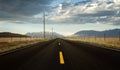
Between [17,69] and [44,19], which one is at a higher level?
[44,19]

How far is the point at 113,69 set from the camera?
21.4ft

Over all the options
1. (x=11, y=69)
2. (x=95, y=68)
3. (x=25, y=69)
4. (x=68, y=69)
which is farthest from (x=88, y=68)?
(x=11, y=69)

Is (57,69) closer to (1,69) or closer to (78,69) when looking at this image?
(78,69)

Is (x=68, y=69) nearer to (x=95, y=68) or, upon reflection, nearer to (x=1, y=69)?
(x=95, y=68)

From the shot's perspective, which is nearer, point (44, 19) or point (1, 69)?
point (1, 69)

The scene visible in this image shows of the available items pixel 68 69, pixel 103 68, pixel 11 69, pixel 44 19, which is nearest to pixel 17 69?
pixel 11 69

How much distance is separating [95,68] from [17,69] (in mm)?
2812

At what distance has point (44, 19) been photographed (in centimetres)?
7612

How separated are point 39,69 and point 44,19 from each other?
70.2 meters

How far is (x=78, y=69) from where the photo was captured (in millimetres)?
6578

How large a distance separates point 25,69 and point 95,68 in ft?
8.28

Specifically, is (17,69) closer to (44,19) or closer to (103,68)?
(103,68)

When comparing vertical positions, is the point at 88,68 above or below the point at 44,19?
below

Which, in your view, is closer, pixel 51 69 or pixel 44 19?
pixel 51 69
